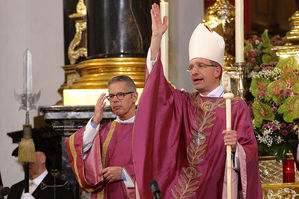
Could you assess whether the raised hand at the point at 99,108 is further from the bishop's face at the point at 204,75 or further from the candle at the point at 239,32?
the candle at the point at 239,32

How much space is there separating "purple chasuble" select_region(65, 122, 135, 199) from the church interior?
549 mm

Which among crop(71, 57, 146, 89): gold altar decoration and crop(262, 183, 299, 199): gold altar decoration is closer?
crop(262, 183, 299, 199): gold altar decoration

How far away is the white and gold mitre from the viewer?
466cm

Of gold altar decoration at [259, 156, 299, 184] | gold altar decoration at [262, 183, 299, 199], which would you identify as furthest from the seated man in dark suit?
gold altar decoration at [262, 183, 299, 199]

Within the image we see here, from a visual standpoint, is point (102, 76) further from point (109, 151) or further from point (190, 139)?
point (190, 139)

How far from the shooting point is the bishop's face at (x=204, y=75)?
4.54 m

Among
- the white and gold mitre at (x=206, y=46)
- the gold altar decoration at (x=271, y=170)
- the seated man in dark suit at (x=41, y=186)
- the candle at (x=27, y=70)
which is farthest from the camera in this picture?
the candle at (x=27, y=70)

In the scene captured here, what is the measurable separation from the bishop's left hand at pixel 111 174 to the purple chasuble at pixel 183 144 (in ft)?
2.43

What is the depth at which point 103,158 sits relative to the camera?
532cm

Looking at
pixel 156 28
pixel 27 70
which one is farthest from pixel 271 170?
pixel 27 70

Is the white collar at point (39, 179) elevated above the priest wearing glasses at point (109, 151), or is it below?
below

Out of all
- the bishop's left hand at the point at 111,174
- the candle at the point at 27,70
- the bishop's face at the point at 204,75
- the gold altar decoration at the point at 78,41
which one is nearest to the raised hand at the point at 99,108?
the bishop's left hand at the point at 111,174

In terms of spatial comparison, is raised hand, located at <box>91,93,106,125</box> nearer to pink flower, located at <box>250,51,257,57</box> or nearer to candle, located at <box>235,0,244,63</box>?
candle, located at <box>235,0,244,63</box>

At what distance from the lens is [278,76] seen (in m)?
5.48
